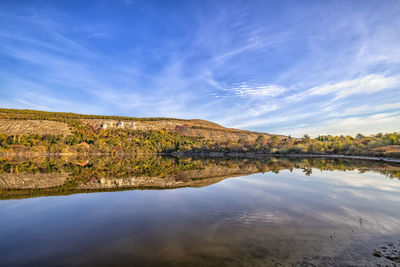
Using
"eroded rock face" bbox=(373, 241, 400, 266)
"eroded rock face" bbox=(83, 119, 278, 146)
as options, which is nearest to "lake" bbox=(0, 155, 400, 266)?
"eroded rock face" bbox=(373, 241, 400, 266)

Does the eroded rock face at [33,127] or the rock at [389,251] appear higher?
the eroded rock face at [33,127]

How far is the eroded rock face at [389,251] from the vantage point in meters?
6.01

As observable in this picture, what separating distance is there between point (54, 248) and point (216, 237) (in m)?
5.56

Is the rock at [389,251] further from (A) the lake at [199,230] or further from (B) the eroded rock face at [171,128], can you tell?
(B) the eroded rock face at [171,128]

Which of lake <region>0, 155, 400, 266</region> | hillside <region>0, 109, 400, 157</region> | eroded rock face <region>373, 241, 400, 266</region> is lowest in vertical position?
lake <region>0, 155, 400, 266</region>

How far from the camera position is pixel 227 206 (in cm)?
1212

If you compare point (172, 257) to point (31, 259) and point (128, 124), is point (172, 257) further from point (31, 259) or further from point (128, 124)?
point (128, 124)

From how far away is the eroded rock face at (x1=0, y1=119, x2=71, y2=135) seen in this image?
110 metres

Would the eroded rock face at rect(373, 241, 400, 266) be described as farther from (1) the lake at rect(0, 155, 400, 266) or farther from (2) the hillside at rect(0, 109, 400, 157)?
(2) the hillside at rect(0, 109, 400, 157)

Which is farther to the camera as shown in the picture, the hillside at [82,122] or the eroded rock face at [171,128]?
the eroded rock face at [171,128]

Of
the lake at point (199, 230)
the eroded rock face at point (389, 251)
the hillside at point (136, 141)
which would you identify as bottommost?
the lake at point (199, 230)

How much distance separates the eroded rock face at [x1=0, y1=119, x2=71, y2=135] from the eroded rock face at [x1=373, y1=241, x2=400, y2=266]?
476ft

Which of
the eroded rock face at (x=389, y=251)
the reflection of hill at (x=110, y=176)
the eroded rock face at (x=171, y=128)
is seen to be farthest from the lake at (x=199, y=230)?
the eroded rock face at (x=171, y=128)

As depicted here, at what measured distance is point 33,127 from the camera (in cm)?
11806
